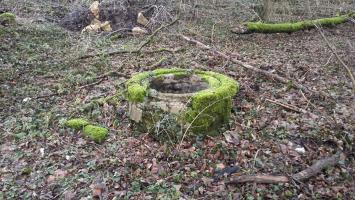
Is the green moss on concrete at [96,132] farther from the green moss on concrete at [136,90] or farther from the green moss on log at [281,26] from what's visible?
the green moss on log at [281,26]

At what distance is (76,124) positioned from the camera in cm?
548

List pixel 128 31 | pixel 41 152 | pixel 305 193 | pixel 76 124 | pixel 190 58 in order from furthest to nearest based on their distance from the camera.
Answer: pixel 128 31
pixel 190 58
pixel 76 124
pixel 41 152
pixel 305 193

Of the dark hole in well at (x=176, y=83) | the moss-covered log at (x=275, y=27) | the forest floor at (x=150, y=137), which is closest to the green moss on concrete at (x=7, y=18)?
the forest floor at (x=150, y=137)

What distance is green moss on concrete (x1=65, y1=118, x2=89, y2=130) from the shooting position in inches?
215

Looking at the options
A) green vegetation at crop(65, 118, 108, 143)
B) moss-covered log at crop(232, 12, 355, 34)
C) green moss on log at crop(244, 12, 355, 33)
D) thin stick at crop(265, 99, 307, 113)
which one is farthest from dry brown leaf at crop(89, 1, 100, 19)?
thin stick at crop(265, 99, 307, 113)

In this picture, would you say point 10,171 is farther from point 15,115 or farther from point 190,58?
point 190,58

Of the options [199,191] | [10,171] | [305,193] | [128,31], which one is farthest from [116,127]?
[128,31]

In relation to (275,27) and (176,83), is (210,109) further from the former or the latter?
(275,27)

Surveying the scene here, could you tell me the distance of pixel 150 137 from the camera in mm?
5121

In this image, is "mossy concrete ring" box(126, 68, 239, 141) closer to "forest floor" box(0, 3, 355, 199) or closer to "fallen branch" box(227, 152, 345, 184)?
"forest floor" box(0, 3, 355, 199)

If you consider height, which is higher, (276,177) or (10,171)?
(276,177)

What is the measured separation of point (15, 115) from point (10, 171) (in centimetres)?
165

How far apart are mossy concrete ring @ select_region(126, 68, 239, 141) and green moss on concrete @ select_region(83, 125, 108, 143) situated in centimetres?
48

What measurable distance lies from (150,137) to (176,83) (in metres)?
1.03
